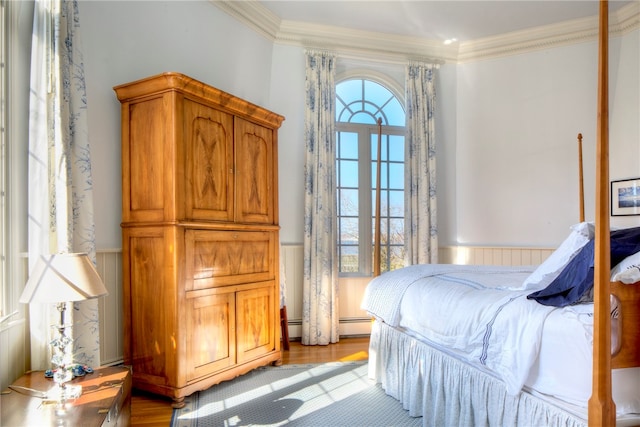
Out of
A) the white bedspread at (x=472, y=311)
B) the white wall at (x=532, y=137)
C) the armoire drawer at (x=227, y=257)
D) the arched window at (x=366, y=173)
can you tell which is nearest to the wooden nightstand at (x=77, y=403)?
the armoire drawer at (x=227, y=257)

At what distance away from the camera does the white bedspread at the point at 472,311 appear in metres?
1.58

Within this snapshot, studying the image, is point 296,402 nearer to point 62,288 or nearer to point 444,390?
point 444,390

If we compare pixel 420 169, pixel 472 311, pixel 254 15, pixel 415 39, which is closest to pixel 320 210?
pixel 420 169

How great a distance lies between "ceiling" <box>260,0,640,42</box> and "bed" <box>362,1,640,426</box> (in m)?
2.74

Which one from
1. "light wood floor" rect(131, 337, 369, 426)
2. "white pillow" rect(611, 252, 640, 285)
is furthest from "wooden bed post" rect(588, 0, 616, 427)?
"light wood floor" rect(131, 337, 369, 426)

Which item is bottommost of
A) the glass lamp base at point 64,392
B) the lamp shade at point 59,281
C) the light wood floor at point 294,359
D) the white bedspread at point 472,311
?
the light wood floor at point 294,359

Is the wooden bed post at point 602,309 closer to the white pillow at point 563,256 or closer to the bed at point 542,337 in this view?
the bed at point 542,337

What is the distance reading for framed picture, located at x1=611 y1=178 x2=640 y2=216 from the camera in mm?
3865

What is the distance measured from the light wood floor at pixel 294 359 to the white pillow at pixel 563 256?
2.08 metres

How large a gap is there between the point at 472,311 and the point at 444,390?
0.54 m

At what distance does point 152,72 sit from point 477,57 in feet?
11.5

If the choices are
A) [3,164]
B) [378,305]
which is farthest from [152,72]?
[378,305]

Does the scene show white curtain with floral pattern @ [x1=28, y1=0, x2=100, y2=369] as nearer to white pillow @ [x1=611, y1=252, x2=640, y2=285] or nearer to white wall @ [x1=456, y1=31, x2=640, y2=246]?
white pillow @ [x1=611, y1=252, x2=640, y2=285]

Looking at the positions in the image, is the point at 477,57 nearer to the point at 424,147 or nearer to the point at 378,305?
the point at 424,147
